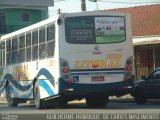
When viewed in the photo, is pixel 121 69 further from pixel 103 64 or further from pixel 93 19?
pixel 93 19

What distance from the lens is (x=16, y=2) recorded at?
53094 mm

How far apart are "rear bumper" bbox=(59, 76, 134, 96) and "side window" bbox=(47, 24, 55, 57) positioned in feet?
4.36

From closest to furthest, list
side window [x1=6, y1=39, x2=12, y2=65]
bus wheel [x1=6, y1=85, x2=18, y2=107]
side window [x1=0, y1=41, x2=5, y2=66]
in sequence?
Answer: side window [x1=6, y1=39, x2=12, y2=65] → bus wheel [x1=6, y1=85, x2=18, y2=107] → side window [x1=0, y1=41, x2=5, y2=66]

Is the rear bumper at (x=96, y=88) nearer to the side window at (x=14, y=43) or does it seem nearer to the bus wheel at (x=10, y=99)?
the side window at (x=14, y=43)

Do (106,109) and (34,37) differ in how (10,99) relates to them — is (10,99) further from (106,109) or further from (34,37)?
(106,109)

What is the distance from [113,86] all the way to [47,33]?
120 inches

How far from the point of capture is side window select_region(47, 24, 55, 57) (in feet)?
65.8

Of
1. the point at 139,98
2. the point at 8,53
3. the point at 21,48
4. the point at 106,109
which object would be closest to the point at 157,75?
the point at 139,98

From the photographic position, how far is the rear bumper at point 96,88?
19.4 metres

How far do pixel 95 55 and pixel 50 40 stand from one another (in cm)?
172

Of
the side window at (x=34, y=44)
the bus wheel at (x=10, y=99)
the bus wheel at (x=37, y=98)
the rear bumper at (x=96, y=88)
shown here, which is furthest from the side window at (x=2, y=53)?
the rear bumper at (x=96, y=88)

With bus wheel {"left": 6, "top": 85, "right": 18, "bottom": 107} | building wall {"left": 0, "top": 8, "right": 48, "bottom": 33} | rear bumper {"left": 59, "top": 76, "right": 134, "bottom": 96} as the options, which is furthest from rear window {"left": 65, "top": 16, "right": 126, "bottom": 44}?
building wall {"left": 0, "top": 8, "right": 48, "bottom": 33}

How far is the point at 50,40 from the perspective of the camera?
2028 centimetres

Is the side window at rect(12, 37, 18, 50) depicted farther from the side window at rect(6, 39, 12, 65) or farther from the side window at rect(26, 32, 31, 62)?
the side window at rect(26, 32, 31, 62)
